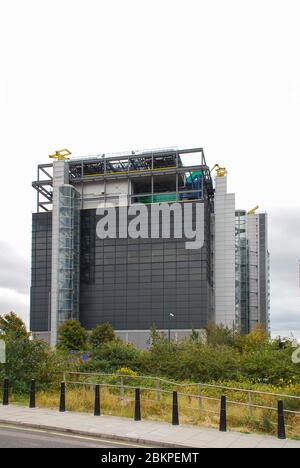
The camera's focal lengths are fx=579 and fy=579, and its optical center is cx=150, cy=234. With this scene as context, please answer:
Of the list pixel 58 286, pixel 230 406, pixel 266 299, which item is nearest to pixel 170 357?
pixel 230 406

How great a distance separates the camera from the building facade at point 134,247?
105m

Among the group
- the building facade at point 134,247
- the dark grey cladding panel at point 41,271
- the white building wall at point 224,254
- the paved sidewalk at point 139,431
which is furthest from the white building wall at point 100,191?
the paved sidewalk at point 139,431

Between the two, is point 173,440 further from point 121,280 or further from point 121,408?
point 121,280

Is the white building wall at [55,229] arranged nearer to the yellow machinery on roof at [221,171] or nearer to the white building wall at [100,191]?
the white building wall at [100,191]

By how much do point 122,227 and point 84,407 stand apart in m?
92.4

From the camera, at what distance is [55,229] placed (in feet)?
355

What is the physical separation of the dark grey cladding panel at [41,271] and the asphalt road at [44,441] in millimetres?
96025

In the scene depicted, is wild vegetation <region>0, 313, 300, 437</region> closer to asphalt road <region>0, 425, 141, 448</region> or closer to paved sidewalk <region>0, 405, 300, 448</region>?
paved sidewalk <region>0, 405, 300, 448</region>

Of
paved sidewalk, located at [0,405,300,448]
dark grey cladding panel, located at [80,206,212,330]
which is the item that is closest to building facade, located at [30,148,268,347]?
dark grey cladding panel, located at [80,206,212,330]

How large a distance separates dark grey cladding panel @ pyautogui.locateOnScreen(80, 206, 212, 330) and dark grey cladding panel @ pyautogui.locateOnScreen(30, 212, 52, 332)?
6952 millimetres

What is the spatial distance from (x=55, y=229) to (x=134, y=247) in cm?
1515

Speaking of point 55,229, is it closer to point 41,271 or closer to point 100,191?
point 41,271

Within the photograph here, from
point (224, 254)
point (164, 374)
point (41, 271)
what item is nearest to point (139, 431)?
point (164, 374)

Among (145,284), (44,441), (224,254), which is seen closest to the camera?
(44,441)
